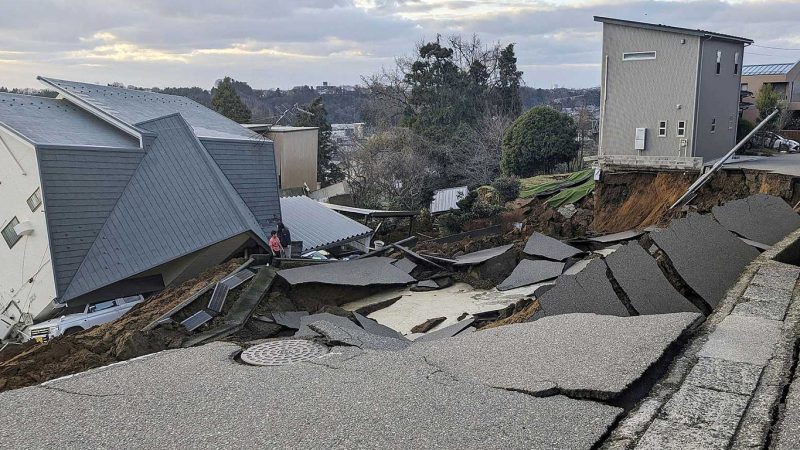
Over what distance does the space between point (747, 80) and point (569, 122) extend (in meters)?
23.8

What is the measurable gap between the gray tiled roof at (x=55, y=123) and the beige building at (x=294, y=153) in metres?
14.9

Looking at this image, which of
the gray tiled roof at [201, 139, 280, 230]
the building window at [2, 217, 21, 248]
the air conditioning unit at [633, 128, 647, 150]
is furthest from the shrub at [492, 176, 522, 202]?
the building window at [2, 217, 21, 248]

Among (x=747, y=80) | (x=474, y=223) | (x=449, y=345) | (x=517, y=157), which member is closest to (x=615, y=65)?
(x=474, y=223)

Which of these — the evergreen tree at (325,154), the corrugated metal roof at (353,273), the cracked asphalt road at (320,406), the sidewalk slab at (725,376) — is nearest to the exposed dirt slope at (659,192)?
the corrugated metal roof at (353,273)

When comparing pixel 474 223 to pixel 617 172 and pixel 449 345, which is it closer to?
pixel 617 172

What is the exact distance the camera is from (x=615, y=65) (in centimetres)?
2144

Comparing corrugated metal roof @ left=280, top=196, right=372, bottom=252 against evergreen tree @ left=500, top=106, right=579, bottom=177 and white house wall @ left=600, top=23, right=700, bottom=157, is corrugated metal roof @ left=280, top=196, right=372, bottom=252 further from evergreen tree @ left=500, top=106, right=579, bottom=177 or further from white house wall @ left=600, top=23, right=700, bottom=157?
evergreen tree @ left=500, top=106, right=579, bottom=177

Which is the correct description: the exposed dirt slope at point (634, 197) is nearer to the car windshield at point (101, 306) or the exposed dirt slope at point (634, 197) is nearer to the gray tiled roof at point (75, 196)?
the car windshield at point (101, 306)

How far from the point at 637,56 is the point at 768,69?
34.5m

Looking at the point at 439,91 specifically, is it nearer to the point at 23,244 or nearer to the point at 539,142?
the point at 539,142

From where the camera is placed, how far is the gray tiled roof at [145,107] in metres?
19.1

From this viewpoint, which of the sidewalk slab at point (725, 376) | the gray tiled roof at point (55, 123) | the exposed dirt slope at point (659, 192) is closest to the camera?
the sidewalk slab at point (725, 376)

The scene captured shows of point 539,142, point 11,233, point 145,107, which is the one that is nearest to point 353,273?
point 11,233

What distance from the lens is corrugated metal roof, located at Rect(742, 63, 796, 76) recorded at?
4619cm
